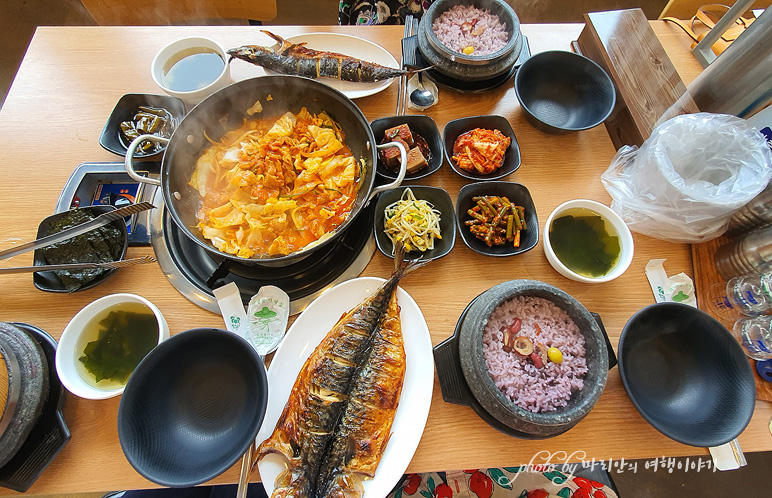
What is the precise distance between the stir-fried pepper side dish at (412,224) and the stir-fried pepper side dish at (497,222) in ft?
0.61

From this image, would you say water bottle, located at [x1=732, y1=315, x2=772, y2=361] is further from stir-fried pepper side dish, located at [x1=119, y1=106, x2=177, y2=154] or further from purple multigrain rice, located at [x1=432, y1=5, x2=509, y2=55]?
stir-fried pepper side dish, located at [x1=119, y1=106, x2=177, y2=154]

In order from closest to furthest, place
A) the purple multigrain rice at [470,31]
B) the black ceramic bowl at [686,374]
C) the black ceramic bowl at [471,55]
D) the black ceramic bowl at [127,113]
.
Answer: the black ceramic bowl at [686,374] < the black ceramic bowl at [127,113] < the black ceramic bowl at [471,55] < the purple multigrain rice at [470,31]

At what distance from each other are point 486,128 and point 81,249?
1.99 m

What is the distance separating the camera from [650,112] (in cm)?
191

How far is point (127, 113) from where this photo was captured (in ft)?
6.24

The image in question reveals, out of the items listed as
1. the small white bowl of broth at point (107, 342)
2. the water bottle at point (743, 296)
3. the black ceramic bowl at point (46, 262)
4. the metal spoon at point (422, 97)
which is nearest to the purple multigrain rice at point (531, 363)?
the water bottle at point (743, 296)

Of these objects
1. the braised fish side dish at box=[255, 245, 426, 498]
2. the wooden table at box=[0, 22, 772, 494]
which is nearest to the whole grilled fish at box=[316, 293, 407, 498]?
the braised fish side dish at box=[255, 245, 426, 498]

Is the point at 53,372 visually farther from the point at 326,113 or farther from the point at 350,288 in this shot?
the point at 326,113

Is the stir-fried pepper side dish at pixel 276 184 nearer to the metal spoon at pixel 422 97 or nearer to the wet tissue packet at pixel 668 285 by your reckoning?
the metal spoon at pixel 422 97

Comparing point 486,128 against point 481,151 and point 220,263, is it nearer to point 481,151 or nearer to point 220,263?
point 481,151

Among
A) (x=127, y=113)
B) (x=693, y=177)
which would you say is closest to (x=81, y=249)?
(x=127, y=113)

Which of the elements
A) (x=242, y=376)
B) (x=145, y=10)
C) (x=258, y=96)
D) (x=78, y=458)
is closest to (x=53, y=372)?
(x=78, y=458)

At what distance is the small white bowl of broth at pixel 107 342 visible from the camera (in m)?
1.39

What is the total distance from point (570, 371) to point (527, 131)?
4.19ft
